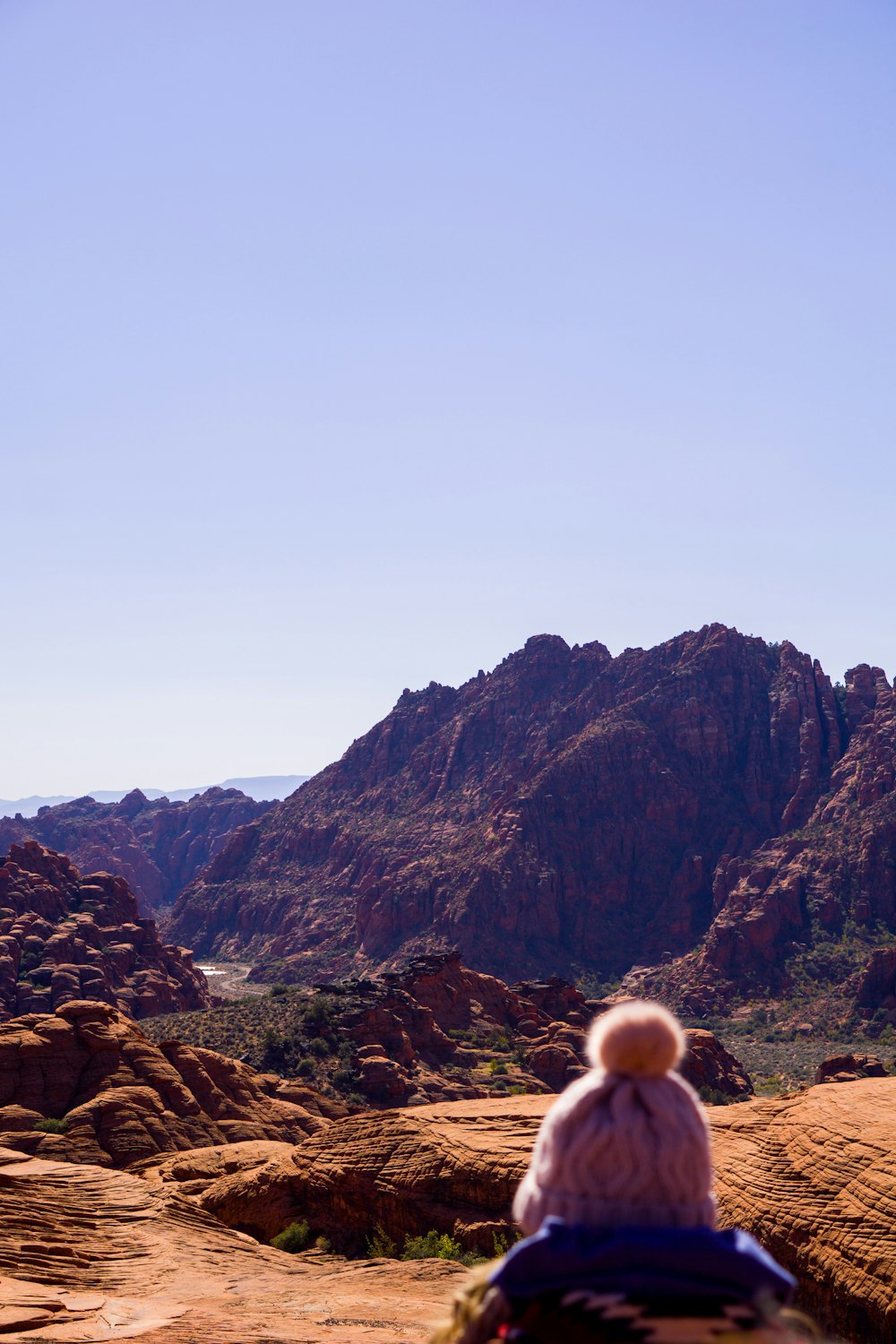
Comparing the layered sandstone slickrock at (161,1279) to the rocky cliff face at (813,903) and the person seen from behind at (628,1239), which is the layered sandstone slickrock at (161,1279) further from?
the rocky cliff face at (813,903)

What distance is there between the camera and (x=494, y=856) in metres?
97.9

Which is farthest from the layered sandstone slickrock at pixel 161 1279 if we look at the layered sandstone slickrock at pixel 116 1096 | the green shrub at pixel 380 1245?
the layered sandstone slickrock at pixel 116 1096


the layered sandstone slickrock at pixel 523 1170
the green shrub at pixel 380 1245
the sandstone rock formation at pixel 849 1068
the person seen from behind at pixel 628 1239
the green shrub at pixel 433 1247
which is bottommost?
the sandstone rock formation at pixel 849 1068

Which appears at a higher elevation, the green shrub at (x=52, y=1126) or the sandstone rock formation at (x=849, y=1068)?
the green shrub at (x=52, y=1126)

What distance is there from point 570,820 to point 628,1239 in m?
102

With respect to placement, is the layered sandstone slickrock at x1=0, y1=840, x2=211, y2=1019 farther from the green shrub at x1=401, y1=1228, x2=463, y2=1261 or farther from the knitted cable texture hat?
the knitted cable texture hat

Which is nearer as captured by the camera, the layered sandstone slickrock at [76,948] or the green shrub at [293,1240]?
the green shrub at [293,1240]

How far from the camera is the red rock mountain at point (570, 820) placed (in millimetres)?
93125

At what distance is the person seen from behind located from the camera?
2.16 m

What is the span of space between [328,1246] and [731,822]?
85666mm

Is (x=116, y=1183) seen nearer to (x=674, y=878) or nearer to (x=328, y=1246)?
(x=328, y=1246)

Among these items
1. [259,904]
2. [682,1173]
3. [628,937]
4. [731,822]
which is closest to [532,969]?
[628,937]

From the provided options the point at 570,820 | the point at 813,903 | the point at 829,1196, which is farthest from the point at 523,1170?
the point at 570,820

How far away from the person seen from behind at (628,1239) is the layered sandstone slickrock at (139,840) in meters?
149
